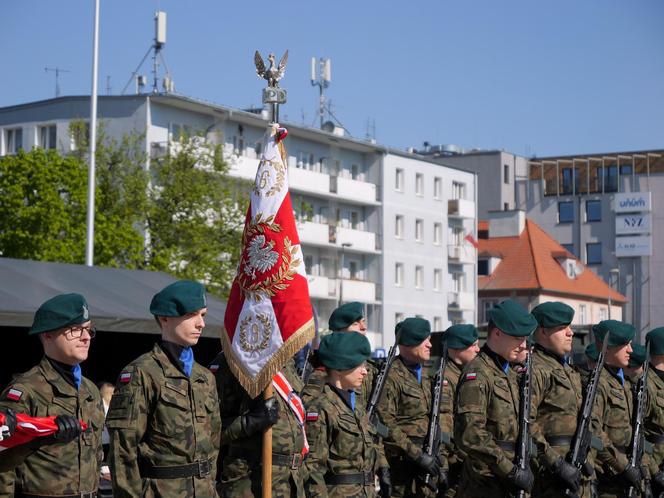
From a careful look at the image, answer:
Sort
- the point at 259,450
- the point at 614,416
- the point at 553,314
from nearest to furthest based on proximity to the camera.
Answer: the point at 259,450 < the point at 553,314 < the point at 614,416

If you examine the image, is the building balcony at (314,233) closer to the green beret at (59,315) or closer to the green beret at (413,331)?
the green beret at (413,331)

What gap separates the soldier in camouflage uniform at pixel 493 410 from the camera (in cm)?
1015

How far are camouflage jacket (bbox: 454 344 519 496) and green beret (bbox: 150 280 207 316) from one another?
108 inches

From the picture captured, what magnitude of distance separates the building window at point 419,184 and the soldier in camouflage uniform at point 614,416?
68.4 m

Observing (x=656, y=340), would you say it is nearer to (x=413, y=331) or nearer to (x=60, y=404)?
(x=413, y=331)

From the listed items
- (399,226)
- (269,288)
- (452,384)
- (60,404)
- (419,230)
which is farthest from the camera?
(419,230)

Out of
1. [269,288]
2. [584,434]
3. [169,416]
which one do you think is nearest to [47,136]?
[584,434]

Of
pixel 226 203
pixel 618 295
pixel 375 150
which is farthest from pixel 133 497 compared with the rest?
pixel 618 295

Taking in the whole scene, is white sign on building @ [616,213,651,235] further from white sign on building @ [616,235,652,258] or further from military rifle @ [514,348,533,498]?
military rifle @ [514,348,533,498]

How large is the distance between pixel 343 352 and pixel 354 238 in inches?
2556

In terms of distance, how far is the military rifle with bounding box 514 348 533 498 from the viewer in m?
10.2

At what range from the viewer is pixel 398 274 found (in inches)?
3132

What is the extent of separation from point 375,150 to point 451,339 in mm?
63659

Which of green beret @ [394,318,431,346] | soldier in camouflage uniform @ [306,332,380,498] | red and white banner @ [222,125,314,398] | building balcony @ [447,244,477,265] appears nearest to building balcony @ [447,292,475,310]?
building balcony @ [447,244,477,265]
